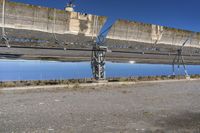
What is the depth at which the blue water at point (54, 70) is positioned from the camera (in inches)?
774

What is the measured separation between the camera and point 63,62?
22953mm

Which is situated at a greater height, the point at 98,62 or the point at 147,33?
the point at 147,33

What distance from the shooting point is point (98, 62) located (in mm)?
22031

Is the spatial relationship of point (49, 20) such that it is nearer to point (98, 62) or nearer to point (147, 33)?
point (98, 62)

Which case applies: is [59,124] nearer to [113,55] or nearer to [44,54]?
[44,54]

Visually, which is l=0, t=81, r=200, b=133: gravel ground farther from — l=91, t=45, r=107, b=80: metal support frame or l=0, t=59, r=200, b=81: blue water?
l=91, t=45, r=107, b=80: metal support frame

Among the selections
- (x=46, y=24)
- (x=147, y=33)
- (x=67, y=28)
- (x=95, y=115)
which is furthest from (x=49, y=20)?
(x=95, y=115)

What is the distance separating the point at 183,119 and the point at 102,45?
41.8ft

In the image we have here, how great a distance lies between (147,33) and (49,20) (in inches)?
386

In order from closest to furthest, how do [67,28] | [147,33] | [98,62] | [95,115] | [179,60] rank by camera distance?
[95,115], [67,28], [98,62], [147,33], [179,60]

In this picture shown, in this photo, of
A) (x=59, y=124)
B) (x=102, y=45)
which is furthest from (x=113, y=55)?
(x=59, y=124)

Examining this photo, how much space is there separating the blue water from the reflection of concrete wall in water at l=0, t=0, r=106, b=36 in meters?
2.51

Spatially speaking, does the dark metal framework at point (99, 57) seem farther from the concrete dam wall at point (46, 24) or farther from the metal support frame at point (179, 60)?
the metal support frame at point (179, 60)

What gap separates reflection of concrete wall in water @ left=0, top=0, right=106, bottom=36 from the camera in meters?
18.0
